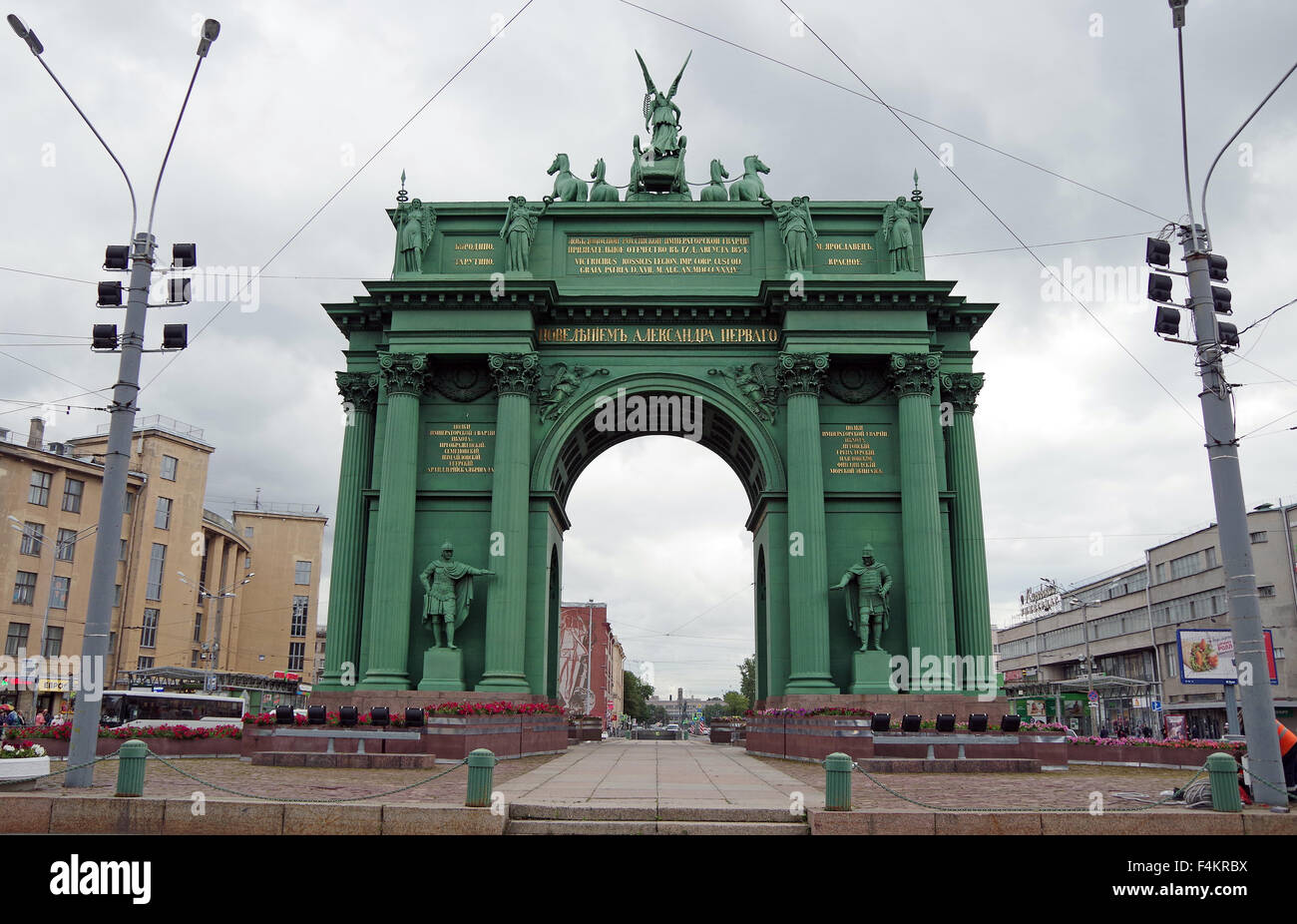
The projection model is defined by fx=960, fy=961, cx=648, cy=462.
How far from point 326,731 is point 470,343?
15288mm

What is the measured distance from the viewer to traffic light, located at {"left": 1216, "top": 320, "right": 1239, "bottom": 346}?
1612 centimetres

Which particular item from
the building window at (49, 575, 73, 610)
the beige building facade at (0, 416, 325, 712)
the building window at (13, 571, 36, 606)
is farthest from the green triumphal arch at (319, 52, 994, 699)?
the building window at (49, 575, 73, 610)

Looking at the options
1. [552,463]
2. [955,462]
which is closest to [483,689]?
[552,463]

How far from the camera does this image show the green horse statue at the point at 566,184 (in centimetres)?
3516

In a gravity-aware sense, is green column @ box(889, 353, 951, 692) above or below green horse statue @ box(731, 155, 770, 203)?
below

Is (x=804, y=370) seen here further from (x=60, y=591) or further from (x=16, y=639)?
(x=60, y=591)

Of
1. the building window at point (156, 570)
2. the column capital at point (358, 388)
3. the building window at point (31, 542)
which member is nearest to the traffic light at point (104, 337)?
the column capital at point (358, 388)

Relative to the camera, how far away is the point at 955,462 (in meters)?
33.8

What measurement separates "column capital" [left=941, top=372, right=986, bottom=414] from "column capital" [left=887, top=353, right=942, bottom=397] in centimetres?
218

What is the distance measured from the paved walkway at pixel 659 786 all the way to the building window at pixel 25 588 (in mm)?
45486

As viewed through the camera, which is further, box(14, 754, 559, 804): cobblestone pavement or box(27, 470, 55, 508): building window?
box(27, 470, 55, 508): building window

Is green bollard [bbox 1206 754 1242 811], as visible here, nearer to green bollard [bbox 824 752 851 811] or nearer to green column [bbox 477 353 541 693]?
green bollard [bbox 824 752 851 811]
